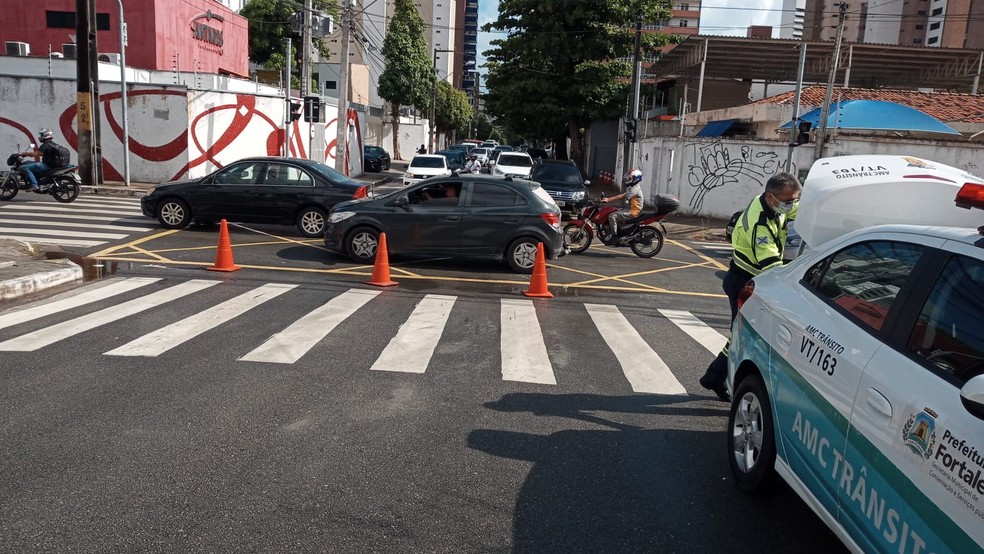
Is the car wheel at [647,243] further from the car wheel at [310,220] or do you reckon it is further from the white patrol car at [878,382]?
the white patrol car at [878,382]

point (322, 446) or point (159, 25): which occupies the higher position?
point (159, 25)

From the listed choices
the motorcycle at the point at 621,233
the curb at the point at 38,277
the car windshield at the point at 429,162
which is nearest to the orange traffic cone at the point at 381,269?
the curb at the point at 38,277

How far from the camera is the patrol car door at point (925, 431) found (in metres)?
2.75

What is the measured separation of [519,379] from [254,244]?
887 cm

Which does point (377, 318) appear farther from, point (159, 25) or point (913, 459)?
point (159, 25)

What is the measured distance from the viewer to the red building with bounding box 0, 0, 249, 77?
120ft

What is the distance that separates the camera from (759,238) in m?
6.20

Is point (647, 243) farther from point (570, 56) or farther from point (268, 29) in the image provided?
point (268, 29)

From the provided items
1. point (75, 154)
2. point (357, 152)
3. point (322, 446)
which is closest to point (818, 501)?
point (322, 446)

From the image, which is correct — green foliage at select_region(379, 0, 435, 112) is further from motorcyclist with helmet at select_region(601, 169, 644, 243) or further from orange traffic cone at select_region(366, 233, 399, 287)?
orange traffic cone at select_region(366, 233, 399, 287)

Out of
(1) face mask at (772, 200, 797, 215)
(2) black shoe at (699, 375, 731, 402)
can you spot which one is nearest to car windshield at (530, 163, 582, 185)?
(1) face mask at (772, 200, 797, 215)

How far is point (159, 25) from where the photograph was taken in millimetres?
37062

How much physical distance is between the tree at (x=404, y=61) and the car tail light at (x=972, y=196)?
54219mm

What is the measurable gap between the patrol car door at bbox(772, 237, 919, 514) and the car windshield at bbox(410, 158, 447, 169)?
26.0 meters
